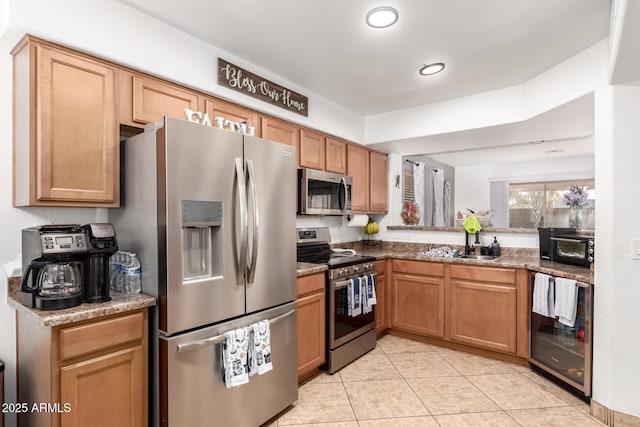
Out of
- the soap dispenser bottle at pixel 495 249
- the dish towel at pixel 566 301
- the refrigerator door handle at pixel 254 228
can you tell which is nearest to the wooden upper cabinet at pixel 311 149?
the refrigerator door handle at pixel 254 228

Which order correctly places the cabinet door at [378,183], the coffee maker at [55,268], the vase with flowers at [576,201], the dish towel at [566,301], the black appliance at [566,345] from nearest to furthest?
the coffee maker at [55,268]
the black appliance at [566,345]
the dish towel at [566,301]
the vase with flowers at [576,201]
the cabinet door at [378,183]

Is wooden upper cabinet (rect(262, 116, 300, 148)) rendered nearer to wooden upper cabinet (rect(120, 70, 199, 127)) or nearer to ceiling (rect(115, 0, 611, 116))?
ceiling (rect(115, 0, 611, 116))

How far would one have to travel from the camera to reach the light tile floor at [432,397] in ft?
7.30

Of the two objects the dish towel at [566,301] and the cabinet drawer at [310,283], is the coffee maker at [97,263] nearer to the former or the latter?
the cabinet drawer at [310,283]

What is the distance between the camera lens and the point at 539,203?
A: 20.8 feet

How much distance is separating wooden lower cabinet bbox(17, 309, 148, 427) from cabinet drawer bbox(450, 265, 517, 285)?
8.83 ft

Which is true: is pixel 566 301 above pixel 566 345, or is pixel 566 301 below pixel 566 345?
above

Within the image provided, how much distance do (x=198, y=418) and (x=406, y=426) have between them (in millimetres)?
1253

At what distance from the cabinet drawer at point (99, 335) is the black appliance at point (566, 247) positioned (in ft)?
9.70

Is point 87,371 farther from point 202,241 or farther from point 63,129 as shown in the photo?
point 63,129

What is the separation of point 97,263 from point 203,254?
49cm

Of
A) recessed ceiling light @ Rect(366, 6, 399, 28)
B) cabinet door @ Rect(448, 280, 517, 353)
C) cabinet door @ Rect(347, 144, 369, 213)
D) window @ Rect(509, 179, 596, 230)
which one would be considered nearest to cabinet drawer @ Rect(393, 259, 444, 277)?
cabinet door @ Rect(448, 280, 517, 353)

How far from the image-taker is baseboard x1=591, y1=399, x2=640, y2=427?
2.10m

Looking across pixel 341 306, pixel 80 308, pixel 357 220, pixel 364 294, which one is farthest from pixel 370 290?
pixel 80 308
